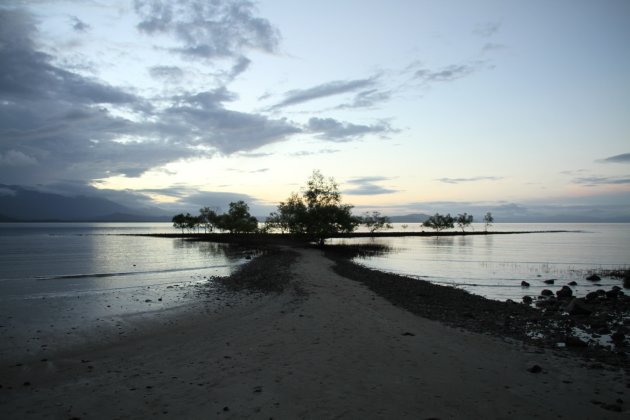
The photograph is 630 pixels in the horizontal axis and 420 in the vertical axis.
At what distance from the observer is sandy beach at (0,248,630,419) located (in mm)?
7586

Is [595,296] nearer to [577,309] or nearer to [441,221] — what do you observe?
[577,309]

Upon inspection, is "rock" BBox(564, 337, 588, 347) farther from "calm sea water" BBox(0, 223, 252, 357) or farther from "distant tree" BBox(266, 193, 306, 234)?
"distant tree" BBox(266, 193, 306, 234)

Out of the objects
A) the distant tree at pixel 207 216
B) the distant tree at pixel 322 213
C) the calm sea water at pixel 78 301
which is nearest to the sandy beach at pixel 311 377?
the calm sea water at pixel 78 301

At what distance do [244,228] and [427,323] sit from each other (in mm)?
130214

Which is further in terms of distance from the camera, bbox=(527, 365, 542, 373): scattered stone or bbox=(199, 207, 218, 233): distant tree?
bbox=(199, 207, 218, 233): distant tree

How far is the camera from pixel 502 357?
10938 mm

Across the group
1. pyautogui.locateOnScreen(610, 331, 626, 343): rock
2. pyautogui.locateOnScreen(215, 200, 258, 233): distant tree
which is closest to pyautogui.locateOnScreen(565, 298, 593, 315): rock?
pyautogui.locateOnScreen(610, 331, 626, 343): rock

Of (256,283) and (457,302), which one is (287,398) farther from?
(256,283)

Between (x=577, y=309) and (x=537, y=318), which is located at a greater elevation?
(x=577, y=309)

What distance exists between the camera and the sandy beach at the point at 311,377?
299 inches

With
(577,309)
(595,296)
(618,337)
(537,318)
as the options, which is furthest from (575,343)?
(595,296)

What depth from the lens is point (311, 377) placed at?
9.20 meters

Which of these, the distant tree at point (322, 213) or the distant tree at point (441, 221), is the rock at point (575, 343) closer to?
the distant tree at point (322, 213)

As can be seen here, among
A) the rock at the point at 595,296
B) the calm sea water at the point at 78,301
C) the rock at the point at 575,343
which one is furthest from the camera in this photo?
the rock at the point at 595,296
